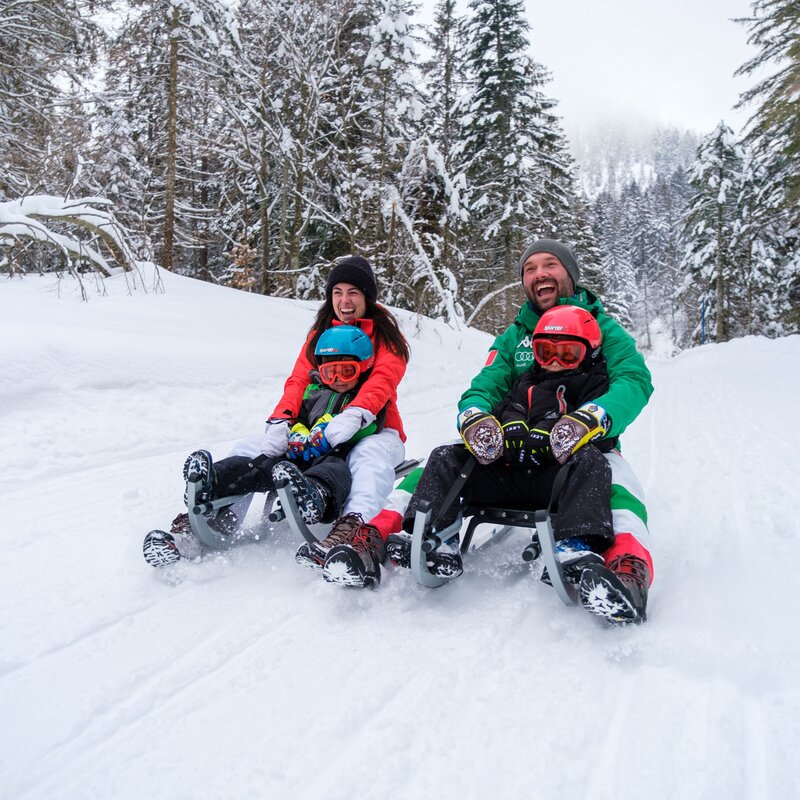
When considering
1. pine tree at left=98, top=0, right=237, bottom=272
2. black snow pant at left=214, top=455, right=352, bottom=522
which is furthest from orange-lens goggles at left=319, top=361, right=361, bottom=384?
pine tree at left=98, top=0, right=237, bottom=272

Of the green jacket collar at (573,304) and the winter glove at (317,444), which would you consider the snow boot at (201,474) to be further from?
the green jacket collar at (573,304)

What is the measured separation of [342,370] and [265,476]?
75cm

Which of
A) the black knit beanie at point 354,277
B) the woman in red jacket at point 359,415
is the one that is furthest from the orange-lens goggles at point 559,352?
the black knit beanie at point 354,277

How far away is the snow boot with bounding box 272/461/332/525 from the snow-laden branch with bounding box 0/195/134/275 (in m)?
4.90

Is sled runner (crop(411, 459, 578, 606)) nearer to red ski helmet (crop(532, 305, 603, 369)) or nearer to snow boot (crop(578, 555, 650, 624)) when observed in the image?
snow boot (crop(578, 555, 650, 624))

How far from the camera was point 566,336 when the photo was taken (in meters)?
2.77

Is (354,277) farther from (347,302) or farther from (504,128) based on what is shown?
(504,128)

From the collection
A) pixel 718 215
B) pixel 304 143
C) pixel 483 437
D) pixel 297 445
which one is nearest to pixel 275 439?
pixel 297 445

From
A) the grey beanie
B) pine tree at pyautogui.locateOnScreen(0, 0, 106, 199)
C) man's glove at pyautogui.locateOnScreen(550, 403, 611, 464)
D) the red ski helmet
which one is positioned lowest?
man's glove at pyautogui.locateOnScreen(550, 403, 611, 464)

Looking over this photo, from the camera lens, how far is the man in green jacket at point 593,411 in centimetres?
194

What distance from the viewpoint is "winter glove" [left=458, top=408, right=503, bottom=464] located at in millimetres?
2469

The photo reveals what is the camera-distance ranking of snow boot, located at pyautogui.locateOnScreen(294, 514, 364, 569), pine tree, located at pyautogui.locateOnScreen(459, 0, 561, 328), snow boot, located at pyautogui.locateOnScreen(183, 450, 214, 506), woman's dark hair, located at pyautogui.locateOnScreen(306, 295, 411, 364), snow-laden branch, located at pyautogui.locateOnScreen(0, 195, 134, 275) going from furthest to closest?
pine tree, located at pyautogui.locateOnScreen(459, 0, 561, 328) → snow-laden branch, located at pyautogui.locateOnScreen(0, 195, 134, 275) → woman's dark hair, located at pyautogui.locateOnScreen(306, 295, 411, 364) → snow boot, located at pyautogui.locateOnScreen(183, 450, 214, 506) → snow boot, located at pyautogui.locateOnScreen(294, 514, 364, 569)

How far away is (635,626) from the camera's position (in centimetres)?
199

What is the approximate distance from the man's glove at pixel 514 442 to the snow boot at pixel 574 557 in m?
0.46
